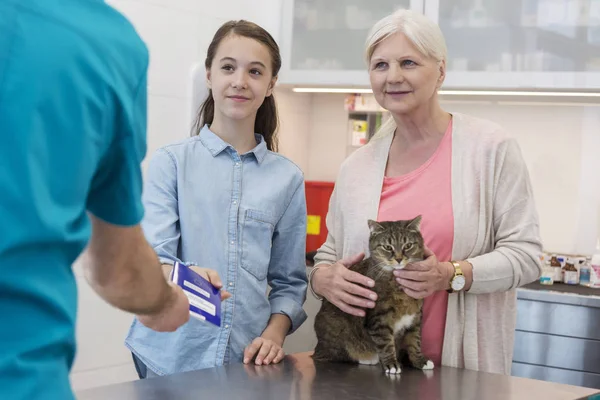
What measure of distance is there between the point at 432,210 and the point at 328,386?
20.0 inches

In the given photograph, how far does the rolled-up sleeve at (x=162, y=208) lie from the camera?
1.73 meters

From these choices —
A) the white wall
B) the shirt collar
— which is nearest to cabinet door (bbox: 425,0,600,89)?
the white wall

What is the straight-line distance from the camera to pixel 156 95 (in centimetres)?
311

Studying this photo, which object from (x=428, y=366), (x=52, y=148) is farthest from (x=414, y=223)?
(x=52, y=148)

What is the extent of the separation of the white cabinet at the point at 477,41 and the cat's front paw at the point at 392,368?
183 cm

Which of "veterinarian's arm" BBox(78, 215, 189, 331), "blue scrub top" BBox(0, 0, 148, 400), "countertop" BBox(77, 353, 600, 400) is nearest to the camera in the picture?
"blue scrub top" BBox(0, 0, 148, 400)

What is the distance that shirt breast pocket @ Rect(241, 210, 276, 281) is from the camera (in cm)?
181

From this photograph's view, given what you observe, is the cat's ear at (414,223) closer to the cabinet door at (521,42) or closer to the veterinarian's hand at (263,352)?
the veterinarian's hand at (263,352)

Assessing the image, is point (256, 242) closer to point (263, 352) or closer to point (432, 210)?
point (263, 352)

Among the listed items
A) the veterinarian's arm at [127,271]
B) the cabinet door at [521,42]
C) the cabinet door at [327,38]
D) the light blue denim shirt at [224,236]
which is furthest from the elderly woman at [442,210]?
the cabinet door at [327,38]

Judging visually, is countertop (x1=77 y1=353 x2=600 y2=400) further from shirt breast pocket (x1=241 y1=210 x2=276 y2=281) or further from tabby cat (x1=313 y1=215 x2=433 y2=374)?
shirt breast pocket (x1=241 y1=210 x2=276 y2=281)

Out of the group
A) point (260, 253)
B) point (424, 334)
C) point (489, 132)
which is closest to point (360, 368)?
point (424, 334)

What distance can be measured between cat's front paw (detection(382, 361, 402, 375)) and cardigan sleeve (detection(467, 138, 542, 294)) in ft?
0.74

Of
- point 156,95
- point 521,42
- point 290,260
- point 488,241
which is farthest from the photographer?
point 521,42
